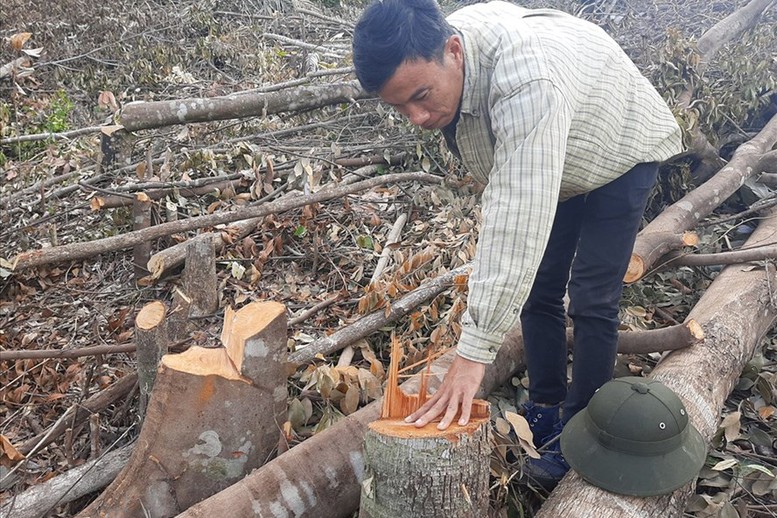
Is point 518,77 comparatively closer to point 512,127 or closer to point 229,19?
point 512,127

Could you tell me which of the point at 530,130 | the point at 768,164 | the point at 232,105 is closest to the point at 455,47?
the point at 530,130

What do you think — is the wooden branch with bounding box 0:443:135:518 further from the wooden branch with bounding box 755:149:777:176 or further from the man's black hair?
the wooden branch with bounding box 755:149:777:176

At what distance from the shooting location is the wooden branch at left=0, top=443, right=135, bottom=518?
7.61 ft

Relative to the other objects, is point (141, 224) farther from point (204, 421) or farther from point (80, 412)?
point (204, 421)

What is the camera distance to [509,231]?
167 centimetres

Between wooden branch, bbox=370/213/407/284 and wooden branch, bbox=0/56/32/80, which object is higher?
wooden branch, bbox=0/56/32/80

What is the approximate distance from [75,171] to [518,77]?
401 centimetres

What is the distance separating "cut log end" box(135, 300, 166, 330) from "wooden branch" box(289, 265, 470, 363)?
0.64m

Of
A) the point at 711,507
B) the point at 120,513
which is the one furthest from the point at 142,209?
the point at 711,507

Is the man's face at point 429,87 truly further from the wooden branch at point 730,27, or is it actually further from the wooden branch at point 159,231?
the wooden branch at point 730,27

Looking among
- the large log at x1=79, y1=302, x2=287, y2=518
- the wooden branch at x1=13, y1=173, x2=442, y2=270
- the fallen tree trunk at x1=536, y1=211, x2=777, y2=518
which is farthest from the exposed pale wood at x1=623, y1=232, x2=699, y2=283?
the large log at x1=79, y1=302, x2=287, y2=518

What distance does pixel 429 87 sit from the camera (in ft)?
5.86

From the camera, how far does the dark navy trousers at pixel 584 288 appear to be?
2236 millimetres

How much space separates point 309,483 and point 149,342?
87 cm
